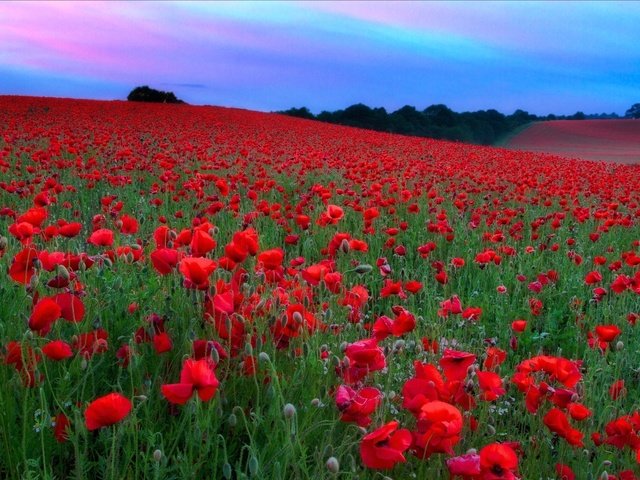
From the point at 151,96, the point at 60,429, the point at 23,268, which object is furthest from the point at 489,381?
the point at 151,96

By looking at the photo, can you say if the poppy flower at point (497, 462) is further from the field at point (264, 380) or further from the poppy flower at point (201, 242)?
the poppy flower at point (201, 242)

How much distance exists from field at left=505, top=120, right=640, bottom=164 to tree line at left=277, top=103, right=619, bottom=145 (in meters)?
1.61

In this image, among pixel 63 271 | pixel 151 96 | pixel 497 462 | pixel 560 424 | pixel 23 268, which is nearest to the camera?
pixel 497 462

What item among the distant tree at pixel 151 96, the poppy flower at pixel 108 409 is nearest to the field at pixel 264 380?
the poppy flower at pixel 108 409

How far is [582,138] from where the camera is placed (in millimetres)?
36125

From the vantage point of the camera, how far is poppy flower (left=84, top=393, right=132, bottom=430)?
4.94 feet

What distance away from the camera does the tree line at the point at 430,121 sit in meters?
35.9

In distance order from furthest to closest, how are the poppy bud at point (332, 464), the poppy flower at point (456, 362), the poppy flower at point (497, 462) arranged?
1. the poppy flower at point (456, 362)
2. the poppy flower at point (497, 462)
3. the poppy bud at point (332, 464)

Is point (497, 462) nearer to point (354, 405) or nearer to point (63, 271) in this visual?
point (354, 405)

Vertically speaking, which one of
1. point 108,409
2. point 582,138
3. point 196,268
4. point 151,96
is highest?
point 151,96

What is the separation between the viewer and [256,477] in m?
1.79

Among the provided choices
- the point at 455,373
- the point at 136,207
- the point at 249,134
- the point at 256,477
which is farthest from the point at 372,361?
the point at 249,134

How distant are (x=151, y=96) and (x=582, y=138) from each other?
21.4 meters

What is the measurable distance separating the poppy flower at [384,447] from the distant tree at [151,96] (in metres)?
31.7
